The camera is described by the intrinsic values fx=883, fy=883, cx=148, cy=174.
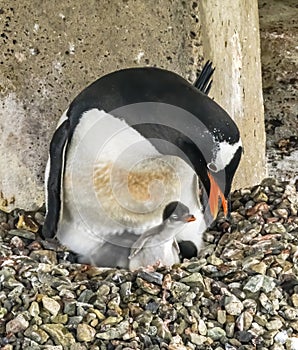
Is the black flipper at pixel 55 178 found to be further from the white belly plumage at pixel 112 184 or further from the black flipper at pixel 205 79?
the black flipper at pixel 205 79

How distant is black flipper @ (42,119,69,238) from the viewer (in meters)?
1.71

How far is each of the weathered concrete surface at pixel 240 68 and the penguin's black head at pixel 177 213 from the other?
1.17 ft

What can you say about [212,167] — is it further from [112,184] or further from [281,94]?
[281,94]

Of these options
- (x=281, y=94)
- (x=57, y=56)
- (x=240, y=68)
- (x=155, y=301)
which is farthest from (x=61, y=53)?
(x=281, y=94)

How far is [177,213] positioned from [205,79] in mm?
335

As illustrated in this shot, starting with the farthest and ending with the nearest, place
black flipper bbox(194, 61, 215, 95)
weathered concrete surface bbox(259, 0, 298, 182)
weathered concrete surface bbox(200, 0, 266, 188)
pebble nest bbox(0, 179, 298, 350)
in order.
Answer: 1. weathered concrete surface bbox(259, 0, 298, 182)
2. weathered concrete surface bbox(200, 0, 266, 188)
3. black flipper bbox(194, 61, 215, 95)
4. pebble nest bbox(0, 179, 298, 350)

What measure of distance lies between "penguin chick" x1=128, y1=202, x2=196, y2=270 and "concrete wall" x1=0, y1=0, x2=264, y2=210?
351 mm

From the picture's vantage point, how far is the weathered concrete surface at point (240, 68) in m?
2.00

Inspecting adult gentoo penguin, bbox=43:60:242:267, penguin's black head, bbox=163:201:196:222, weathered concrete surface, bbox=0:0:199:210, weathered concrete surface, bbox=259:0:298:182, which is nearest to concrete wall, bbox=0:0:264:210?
weathered concrete surface, bbox=0:0:199:210

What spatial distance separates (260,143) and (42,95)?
61 cm

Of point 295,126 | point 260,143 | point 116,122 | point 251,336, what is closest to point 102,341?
point 251,336

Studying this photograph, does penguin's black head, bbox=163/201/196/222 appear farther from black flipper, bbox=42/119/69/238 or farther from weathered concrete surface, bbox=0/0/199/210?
weathered concrete surface, bbox=0/0/199/210

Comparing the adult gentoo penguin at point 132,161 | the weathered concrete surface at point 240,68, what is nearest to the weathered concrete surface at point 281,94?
the weathered concrete surface at point 240,68

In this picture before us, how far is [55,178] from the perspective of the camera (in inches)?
68.0
